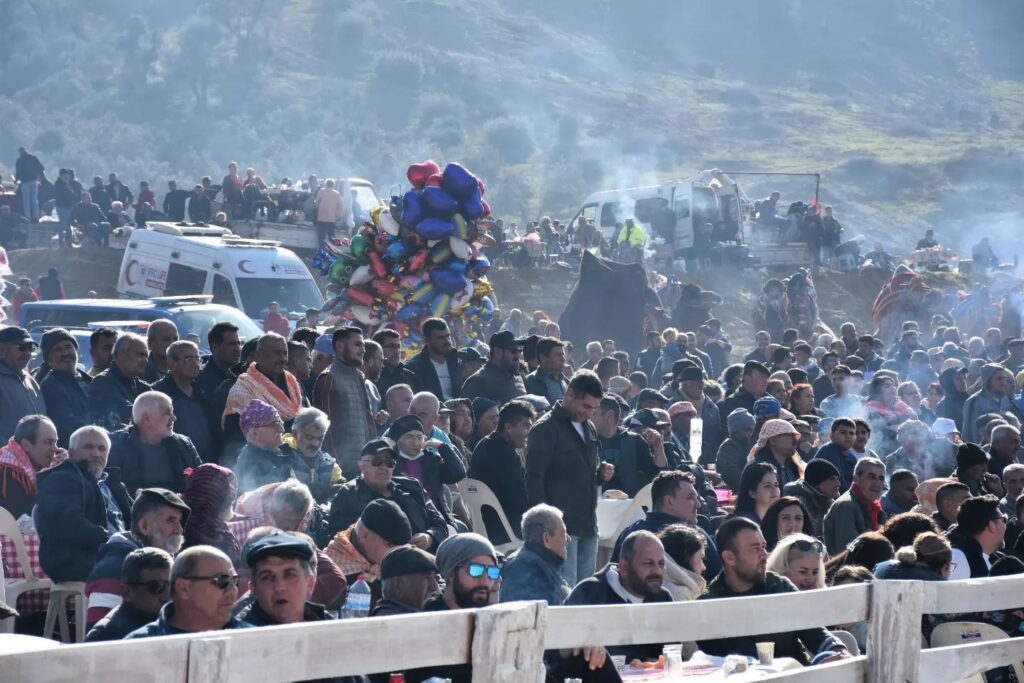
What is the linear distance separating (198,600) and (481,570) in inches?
58.6

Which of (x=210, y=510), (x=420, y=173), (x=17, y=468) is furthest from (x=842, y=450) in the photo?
(x=17, y=468)

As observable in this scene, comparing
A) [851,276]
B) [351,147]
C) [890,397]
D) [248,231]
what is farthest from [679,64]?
[890,397]

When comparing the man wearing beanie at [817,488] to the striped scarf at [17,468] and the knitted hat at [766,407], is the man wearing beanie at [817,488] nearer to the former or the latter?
the knitted hat at [766,407]

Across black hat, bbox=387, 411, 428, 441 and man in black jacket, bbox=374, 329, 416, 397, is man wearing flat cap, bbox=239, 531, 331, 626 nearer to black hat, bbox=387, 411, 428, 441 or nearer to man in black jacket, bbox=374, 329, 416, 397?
black hat, bbox=387, 411, 428, 441

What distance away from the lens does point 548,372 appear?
41.0 ft

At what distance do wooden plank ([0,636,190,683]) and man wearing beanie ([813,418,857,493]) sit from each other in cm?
829

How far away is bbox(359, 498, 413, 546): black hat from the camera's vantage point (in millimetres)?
7625

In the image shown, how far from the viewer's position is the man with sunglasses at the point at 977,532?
8773mm

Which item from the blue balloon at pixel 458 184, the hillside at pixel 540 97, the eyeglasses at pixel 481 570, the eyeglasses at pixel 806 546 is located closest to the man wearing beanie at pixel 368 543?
the eyeglasses at pixel 481 570

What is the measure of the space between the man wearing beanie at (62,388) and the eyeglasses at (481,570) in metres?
4.24

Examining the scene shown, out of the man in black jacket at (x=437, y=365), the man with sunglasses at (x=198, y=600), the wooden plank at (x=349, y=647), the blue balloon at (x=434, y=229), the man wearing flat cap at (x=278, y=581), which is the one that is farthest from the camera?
the blue balloon at (x=434, y=229)

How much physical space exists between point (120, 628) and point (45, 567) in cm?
214

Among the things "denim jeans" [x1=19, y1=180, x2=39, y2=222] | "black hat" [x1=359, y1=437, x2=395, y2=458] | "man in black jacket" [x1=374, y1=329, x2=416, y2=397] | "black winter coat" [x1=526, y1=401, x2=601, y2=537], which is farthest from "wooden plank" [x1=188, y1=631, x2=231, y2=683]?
"denim jeans" [x1=19, y1=180, x2=39, y2=222]

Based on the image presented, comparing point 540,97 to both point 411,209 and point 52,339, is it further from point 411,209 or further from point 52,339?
point 52,339
